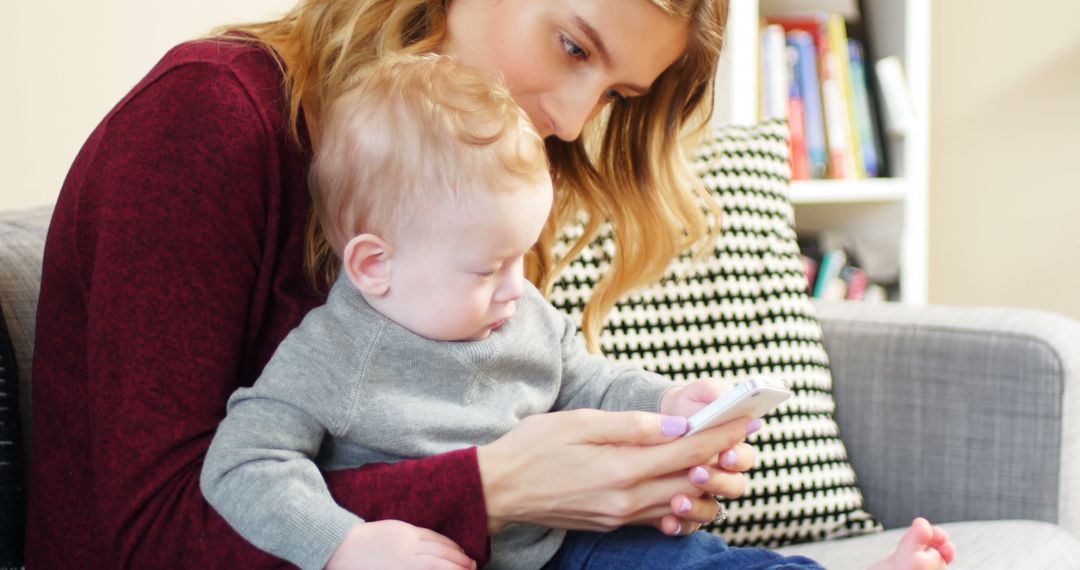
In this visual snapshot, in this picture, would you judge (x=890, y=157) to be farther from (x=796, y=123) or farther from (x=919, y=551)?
(x=919, y=551)

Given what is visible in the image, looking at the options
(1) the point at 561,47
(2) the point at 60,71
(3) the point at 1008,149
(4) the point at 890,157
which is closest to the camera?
(1) the point at 561,47

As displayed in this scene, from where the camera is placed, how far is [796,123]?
7.47 ft

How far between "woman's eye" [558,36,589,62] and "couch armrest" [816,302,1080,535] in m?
0.61

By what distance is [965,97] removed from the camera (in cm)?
276

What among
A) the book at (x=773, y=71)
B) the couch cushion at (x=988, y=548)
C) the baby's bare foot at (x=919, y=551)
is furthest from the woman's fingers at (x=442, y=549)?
the book at (x=773, y=71)

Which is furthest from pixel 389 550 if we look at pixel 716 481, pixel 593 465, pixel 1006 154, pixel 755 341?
pixel 1006 154

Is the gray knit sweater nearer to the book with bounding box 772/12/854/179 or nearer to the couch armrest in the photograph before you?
the couch armrest

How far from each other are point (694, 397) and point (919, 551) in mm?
238

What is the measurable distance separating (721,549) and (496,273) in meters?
0.33

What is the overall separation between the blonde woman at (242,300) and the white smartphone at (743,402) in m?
0.02

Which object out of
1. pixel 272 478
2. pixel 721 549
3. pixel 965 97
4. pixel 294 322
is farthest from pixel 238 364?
pixel 965 97

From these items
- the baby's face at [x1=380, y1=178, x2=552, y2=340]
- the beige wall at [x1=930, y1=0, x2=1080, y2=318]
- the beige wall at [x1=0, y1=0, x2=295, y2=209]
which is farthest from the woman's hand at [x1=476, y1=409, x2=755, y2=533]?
the beige wall at [x1=930, y1=0, x2=1080, y2=318]

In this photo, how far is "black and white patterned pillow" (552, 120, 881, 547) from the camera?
1323 mm

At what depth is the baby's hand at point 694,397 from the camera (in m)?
1.01
